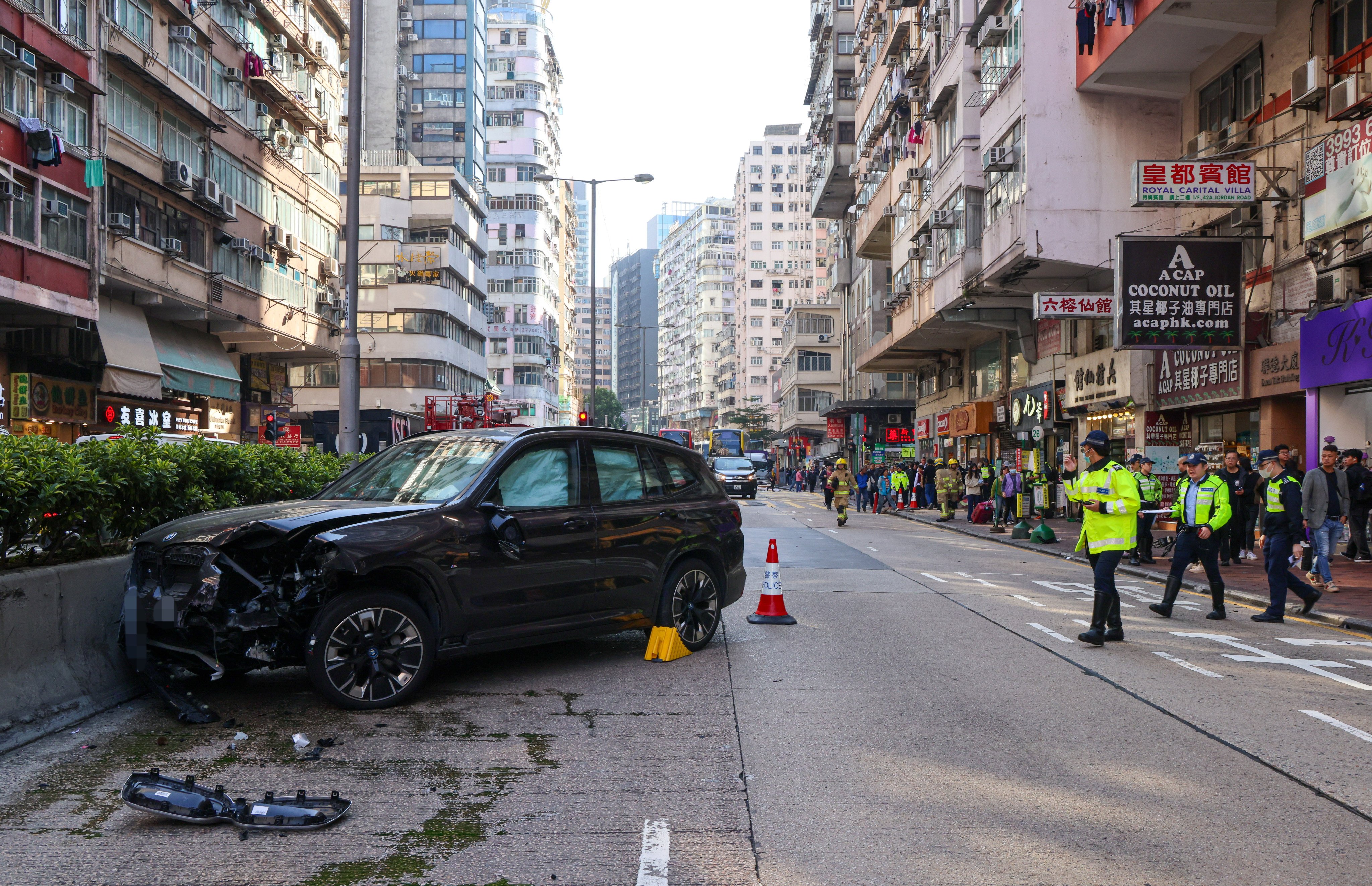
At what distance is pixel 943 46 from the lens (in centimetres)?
3362

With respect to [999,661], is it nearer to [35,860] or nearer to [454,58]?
[35,860]

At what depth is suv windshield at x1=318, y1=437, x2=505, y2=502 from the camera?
7219 mm

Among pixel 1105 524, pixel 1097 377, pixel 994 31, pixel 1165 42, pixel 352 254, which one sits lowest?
pixel 1105 524

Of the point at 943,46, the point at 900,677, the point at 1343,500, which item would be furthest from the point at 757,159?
the point at 900,677

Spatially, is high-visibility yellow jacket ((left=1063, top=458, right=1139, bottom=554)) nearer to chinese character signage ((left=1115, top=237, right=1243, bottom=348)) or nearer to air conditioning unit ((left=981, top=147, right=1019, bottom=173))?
chinese character signage ((left=1115, top=237, right=1243, bottom=348))

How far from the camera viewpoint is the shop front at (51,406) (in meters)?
21.7

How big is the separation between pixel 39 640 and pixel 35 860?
2.40 m

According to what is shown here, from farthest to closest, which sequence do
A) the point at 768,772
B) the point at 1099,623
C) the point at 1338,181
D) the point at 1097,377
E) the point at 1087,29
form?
1. the point at 1097,377
2. the point at 1087,29
3. the point at 1338,181
4. the point at 1099,623
5. the point at 768,772

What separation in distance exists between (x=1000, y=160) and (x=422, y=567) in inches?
949

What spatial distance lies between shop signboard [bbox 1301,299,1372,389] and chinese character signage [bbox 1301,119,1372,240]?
54.1 inches

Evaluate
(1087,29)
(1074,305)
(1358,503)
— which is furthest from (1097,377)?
(1358,503)

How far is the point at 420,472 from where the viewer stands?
755 cm

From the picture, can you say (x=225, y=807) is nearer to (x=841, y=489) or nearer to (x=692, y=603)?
(x=692, y=603)

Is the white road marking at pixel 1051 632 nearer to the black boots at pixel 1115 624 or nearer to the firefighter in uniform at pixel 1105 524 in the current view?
the firefighter in uniform at pixel 1105 524
